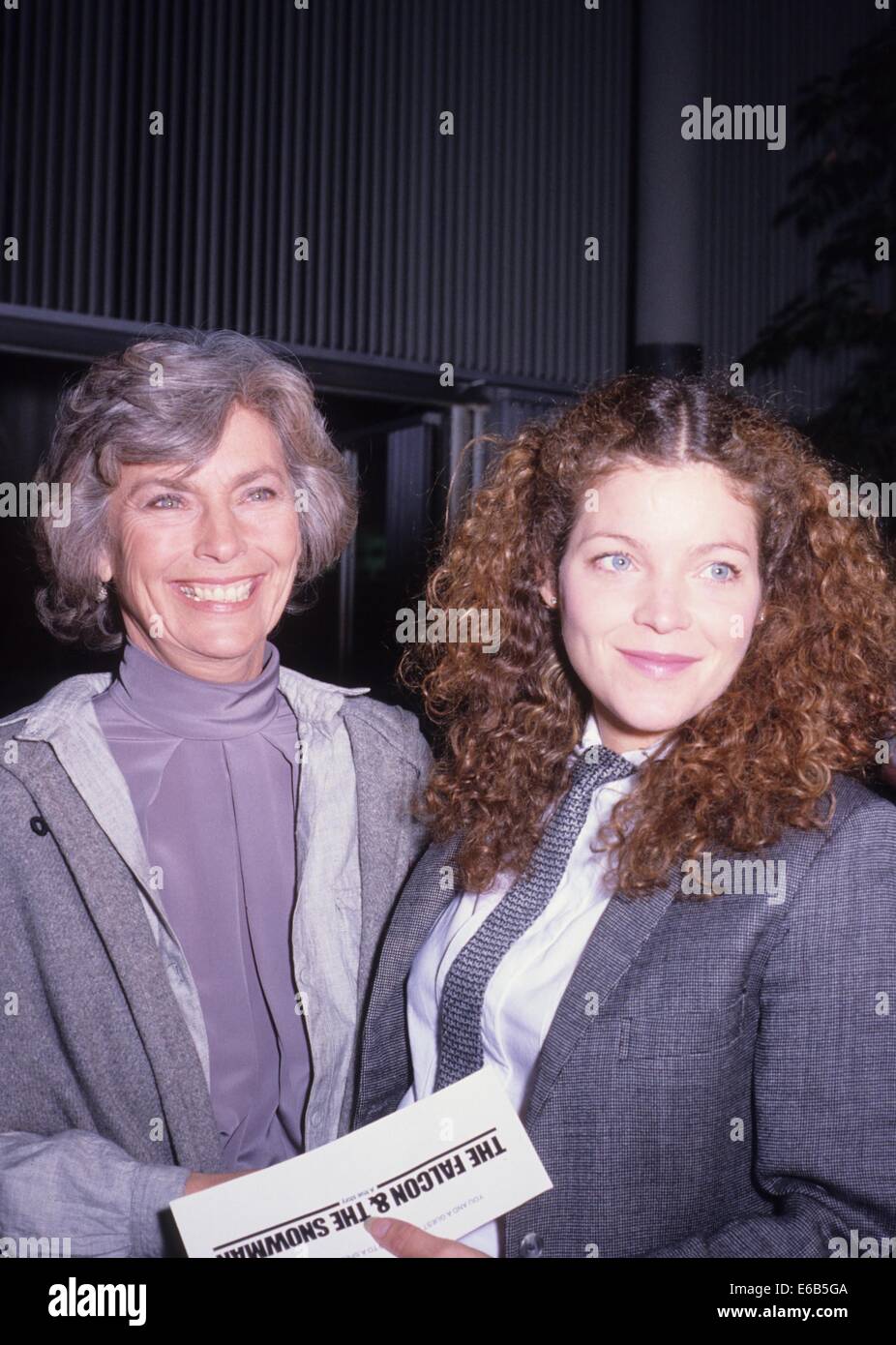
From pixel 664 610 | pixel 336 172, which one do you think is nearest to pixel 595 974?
pixel 664 610

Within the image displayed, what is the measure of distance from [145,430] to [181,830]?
2.04 ft

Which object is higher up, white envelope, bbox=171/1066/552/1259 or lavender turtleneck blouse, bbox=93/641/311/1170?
lavender turtleneck blouse, bbox=93/641/311/1170

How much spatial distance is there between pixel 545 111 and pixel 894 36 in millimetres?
1167

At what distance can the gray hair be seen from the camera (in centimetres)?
186

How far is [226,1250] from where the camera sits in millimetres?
1361

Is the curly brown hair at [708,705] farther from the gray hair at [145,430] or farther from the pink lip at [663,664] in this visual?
the gray hair at [145,430]

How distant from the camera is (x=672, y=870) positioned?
1.46 metres

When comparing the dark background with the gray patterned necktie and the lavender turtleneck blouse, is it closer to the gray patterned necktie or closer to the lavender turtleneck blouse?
the lavender turtleneck blouse

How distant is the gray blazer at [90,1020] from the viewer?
155cm

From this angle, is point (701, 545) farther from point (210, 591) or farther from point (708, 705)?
point (210, 591)

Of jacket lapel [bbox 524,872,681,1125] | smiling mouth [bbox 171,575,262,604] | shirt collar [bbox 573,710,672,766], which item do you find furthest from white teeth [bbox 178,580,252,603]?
jacket lapel [bbox 524,872,681,1125]

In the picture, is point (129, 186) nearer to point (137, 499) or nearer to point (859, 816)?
point (137, 499)

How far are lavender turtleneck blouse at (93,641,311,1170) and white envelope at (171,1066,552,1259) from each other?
1.17 ft
